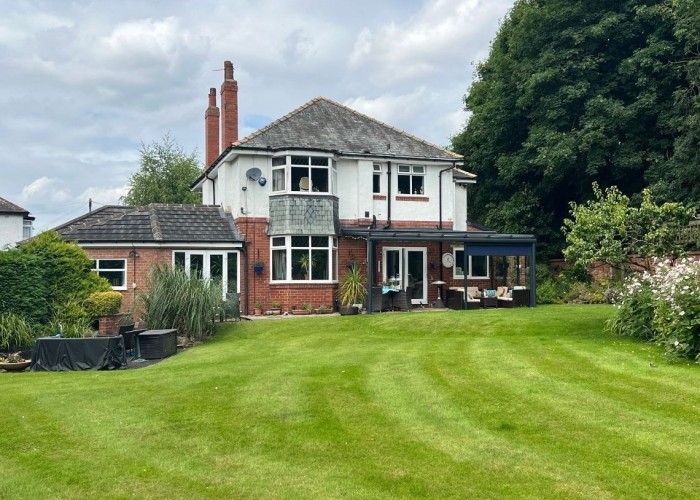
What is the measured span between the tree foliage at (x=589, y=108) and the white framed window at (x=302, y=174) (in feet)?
34.7

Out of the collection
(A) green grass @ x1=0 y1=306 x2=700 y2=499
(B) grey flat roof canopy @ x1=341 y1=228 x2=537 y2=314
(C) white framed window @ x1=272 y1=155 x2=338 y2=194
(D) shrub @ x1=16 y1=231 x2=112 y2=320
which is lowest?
(A) green grass @ x1=0 y1=306 x2=700 y2=499

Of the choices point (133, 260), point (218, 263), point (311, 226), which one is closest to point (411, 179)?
point (311, 226)

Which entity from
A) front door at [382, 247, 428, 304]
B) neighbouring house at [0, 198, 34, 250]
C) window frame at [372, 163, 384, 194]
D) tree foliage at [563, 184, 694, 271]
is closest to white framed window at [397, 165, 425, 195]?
window frame at [372, 163, 384, 194]

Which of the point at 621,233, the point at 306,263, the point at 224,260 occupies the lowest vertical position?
the point at 306,263

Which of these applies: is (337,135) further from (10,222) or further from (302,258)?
(10,222)

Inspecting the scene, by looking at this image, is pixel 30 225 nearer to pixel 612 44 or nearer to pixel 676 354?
pixel 612 44

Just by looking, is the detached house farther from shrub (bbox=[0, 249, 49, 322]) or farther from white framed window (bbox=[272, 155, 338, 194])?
shrub (bbox=[0, 249, 49, 322])

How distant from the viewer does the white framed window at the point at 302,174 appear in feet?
74.2

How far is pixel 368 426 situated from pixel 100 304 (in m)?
13.0

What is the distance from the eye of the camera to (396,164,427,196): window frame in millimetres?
24875

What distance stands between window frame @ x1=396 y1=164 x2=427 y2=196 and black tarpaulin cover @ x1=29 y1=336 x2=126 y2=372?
13909 mm

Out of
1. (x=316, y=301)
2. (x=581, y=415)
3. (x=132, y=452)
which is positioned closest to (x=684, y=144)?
(x=316, y=301)

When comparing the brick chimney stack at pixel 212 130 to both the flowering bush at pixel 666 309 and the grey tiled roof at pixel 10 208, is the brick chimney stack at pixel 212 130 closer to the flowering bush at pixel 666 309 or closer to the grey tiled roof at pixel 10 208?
the grey tiled roof at pixel 10 208

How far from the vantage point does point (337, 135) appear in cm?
2494
